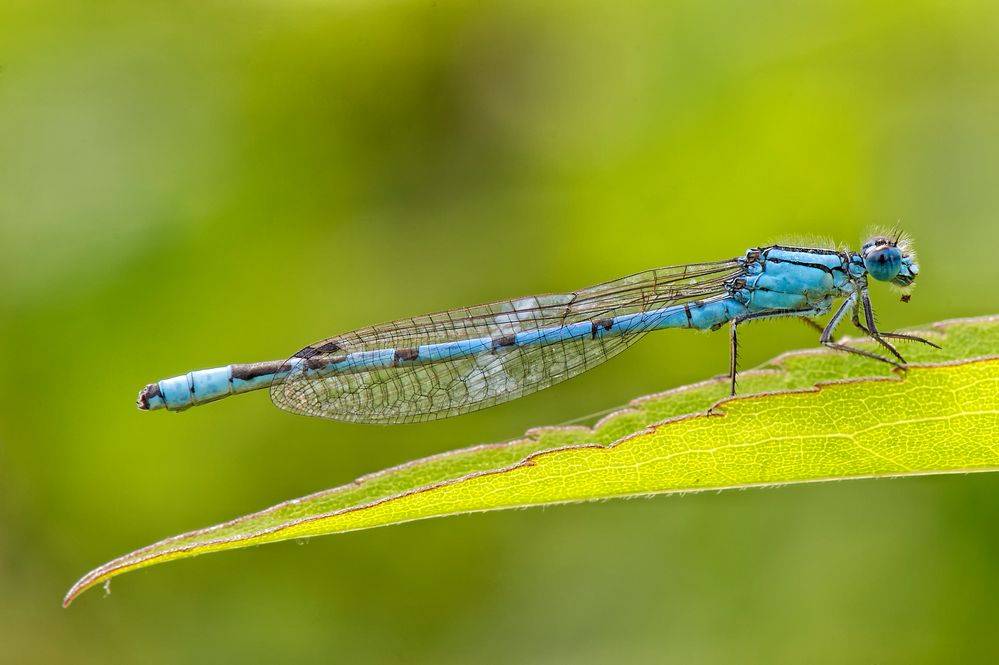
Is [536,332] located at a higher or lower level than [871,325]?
higher

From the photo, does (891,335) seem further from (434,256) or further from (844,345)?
(434,256)

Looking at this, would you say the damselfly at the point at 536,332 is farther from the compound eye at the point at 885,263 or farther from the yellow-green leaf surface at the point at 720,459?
the yellow-green leaf surface at the point at 720,459

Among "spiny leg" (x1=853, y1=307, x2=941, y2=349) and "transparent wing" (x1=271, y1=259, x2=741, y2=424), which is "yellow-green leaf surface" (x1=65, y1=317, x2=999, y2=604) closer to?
"spiny leg" (x1=853, y1=307, x2=941, y2=349)

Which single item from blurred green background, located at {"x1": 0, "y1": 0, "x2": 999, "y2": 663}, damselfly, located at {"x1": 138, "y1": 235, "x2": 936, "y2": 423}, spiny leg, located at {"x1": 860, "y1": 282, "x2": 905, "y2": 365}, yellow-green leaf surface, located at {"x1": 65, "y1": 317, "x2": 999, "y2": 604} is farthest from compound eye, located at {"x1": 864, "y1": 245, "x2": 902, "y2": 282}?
yellow-green leaf surface, located at {"x1": 65, "y1": 317, "x2": 999, "y2": 604}

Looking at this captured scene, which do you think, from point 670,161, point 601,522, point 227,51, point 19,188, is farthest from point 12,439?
point 670,161

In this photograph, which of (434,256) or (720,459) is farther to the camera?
(434,256)

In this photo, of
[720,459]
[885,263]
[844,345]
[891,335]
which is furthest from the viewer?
[885,263]

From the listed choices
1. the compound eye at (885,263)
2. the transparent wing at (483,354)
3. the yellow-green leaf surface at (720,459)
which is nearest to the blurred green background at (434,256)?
the transparent wing at (483,354)

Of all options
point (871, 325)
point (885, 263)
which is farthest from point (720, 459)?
point (885, 263)
